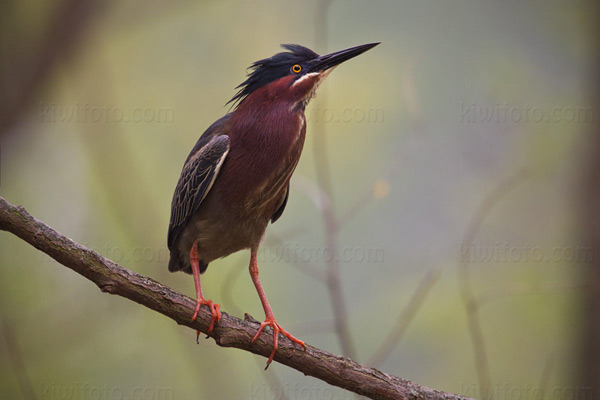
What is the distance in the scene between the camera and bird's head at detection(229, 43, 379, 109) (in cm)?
Answer: 305

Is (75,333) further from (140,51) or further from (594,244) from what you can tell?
(594,244)
